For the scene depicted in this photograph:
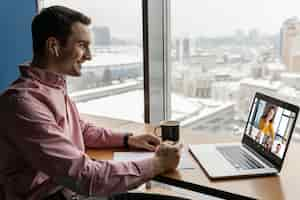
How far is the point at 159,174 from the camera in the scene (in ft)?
4.62

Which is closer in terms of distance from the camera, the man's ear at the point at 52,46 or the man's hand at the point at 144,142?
the man's ear at the point at 52,46

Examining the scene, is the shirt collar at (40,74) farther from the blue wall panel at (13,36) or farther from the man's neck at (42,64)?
the blue wall panel at (13,36)

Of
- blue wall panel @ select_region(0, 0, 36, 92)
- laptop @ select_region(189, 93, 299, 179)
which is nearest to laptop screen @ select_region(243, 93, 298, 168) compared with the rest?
laptop @ select_region(189, 93, 299, 179)

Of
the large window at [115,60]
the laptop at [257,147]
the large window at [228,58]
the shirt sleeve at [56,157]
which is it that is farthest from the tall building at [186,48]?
the shirt sleeve at [56,157]

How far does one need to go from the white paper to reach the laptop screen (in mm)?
290

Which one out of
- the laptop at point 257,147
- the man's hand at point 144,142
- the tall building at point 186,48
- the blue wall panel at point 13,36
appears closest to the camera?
the laptop at point 257,147

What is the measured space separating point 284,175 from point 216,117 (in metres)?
1.09

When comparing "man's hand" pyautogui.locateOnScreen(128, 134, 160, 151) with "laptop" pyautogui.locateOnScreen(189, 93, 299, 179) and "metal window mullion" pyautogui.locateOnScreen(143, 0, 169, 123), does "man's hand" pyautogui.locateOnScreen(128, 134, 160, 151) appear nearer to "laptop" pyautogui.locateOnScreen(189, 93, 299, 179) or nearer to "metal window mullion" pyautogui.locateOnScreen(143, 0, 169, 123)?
"laptop" pyautogui.locateOnScreen(189, 93, 299, 179)

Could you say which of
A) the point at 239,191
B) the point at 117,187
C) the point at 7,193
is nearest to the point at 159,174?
the point at 117,187

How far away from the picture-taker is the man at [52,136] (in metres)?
1.29

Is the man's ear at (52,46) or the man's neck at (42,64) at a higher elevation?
the man's ear at (52,46)

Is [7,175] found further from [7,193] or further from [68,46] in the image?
[68,46]

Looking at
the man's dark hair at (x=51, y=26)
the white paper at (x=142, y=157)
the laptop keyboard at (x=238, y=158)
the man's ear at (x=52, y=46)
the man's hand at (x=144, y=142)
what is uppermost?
the man's dark hair at (x=51, y=26)

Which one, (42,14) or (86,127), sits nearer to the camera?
(42,14)
